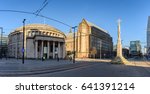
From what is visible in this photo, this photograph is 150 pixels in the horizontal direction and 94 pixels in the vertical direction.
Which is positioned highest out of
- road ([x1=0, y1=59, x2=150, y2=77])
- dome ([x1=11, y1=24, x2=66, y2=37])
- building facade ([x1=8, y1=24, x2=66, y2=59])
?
dome ([x1=11, y1=24, x2=66, y2=37])

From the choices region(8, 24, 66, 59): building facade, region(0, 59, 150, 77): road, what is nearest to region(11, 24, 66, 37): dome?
region(8, 24, 66, 59): building facade

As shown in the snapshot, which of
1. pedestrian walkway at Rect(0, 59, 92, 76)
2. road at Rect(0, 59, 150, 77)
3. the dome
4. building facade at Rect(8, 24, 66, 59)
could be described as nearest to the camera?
road at Rect(0, 59, 150, 77)

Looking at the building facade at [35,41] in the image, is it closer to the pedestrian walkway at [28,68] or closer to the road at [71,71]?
the pedestrian walkway at [28,68]

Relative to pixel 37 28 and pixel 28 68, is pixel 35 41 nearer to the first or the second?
pixel 37 28

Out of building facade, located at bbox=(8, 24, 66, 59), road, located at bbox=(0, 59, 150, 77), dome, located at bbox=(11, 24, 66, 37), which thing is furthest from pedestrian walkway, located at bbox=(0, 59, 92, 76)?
building facade, located at bbox=(8, 24, 66, 59)

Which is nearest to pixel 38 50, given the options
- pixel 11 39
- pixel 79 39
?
pixel 11 39

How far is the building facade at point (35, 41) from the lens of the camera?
11294 centimetres

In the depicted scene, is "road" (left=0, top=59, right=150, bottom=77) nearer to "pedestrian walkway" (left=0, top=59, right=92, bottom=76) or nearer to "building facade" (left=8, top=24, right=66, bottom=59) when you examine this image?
"pedestrian walkway" (left=0, top=59, right=92, bottom=76)

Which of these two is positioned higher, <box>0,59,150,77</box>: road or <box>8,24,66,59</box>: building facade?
<box>8,24,66,59</box>: building facade

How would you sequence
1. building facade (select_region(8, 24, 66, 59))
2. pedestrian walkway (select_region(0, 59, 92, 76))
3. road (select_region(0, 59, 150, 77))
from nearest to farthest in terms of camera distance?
road (select_region(0, 59, 150, 77)) → pedestrian walkway (select_region(0, 59, 92, 76)) → building facade (select_region(8, 24, 66, 59))

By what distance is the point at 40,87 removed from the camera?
11.0 m

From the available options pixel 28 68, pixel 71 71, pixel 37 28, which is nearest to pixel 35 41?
pixel 37 28

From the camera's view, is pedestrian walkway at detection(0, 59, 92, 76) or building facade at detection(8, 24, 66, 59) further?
building facade at detection(8, 24, 66, 59)

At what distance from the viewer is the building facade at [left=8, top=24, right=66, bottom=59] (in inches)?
4446
